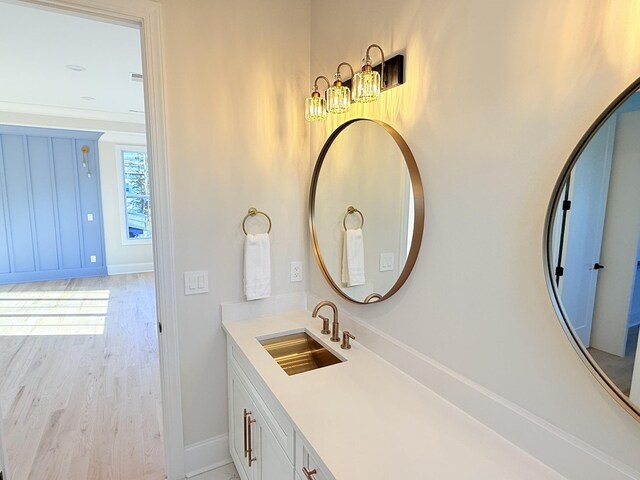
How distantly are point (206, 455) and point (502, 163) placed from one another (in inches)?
82.3

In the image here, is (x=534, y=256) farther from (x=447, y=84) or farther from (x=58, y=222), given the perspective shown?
(x=58, y=222)

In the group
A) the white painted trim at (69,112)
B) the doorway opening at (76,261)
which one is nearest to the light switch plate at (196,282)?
the doorway opening at (76,261)

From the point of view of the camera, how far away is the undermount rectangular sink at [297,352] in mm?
1742

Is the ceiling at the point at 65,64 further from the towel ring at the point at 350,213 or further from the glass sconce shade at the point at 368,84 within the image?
the towel ring at the point at 350,213

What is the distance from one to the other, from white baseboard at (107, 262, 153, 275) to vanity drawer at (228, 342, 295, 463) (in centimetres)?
599

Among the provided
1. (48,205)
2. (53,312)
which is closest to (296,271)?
(53,312)

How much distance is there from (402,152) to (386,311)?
2.17 feet

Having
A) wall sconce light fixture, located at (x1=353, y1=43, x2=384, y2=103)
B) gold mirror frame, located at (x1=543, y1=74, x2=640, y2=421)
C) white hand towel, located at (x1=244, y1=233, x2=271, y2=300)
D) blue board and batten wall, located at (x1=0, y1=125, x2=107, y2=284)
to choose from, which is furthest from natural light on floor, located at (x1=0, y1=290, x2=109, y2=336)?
gold mirror frame, located at (x1=543, y1=74, x2=640, y2=421)

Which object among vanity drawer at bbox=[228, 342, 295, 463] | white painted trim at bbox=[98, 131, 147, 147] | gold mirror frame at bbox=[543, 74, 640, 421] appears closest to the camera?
gold mirror frame at bbox=[543, 74, 640, 421]

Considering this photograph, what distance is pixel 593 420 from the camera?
2.72 ft

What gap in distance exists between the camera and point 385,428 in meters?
1.08

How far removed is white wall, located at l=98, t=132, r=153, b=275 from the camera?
6.41m

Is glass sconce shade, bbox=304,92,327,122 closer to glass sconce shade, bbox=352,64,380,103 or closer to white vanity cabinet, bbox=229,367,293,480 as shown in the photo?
glass sconce shade, bbox=352,64,380,103

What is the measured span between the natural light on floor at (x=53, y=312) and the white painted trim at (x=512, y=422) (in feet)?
12.8
